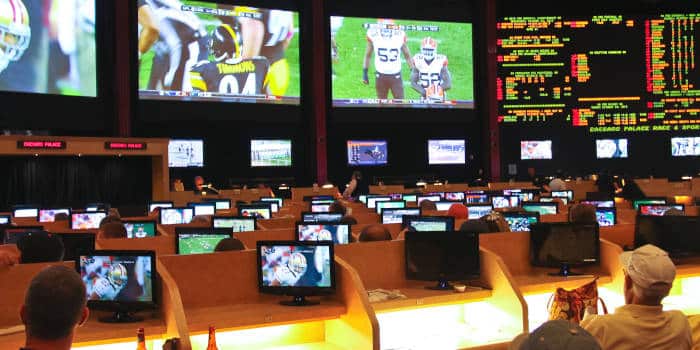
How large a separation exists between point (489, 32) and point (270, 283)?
18.9 meters

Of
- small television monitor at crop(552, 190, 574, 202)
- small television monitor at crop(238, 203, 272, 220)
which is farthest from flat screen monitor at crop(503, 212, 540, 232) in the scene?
small television monitor at crop(552, 190, 574, 202)

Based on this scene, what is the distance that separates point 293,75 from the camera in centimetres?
1994

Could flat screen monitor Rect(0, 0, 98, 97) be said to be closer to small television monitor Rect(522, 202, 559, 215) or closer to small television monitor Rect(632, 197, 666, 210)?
small television monitor Rect(522, 202, 559, 215)

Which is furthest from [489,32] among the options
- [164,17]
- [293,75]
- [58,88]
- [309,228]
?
[309,228]

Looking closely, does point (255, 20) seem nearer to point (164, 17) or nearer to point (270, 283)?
point (164, 17)

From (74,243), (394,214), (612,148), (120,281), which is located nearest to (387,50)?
(612,148)

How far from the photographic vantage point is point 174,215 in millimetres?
9953

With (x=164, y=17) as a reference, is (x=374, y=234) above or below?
below

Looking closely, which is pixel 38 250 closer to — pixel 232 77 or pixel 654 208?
pixel 654 208

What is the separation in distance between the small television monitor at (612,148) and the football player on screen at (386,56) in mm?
6459

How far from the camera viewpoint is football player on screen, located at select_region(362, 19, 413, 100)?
68.2ft

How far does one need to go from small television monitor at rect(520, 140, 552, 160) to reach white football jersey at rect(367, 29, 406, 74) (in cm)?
479

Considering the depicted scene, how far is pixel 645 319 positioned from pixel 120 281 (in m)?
2.87

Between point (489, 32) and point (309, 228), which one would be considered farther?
point (489, 32)
